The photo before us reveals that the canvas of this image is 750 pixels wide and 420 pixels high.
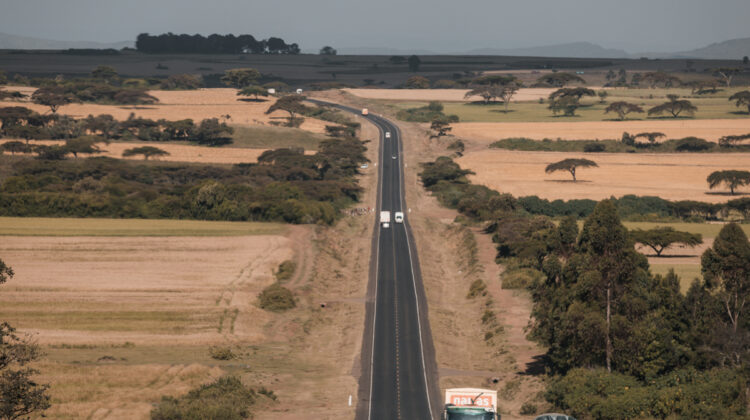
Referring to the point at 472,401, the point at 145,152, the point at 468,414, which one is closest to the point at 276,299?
the point at 472,401

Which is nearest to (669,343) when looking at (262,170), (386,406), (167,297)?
(386,406)

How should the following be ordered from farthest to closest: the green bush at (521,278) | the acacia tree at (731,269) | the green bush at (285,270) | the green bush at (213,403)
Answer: the green bush at (285,270) → the green bush at (521,278) → the acacia tree at (731,269) → the green bush at (213,403)

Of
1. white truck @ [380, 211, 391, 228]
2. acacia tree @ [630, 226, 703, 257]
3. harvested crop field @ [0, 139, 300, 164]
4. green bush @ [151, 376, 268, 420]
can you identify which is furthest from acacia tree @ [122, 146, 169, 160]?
green bush @ [151, 376, 268, 420]

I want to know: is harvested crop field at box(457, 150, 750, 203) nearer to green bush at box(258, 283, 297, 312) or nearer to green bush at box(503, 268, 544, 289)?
green bush at box(503, 268, 544, 289)

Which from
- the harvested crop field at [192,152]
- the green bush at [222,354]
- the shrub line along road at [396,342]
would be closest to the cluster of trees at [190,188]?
the harvested crop field at [192,152]

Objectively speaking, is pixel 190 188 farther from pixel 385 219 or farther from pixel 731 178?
pixel 731 178

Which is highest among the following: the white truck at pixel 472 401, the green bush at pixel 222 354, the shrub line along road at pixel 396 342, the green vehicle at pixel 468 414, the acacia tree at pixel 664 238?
the green vehicle at pixel 468 414

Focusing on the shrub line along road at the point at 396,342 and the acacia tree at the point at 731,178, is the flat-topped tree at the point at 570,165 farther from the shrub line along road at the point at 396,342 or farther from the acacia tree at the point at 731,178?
the shrub line along road at the point at 396,342
